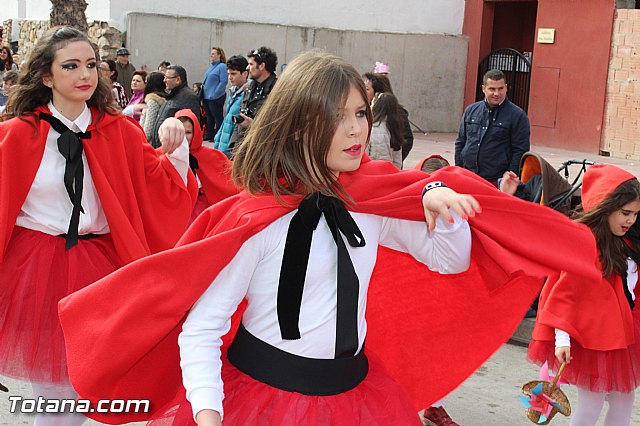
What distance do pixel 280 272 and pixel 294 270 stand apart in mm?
44

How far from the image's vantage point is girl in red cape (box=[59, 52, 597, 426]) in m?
2.62

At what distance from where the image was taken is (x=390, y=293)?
329 centimetres

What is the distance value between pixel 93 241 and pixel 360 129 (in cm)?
227

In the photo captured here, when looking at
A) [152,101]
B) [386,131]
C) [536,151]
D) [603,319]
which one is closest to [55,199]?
[603,319]

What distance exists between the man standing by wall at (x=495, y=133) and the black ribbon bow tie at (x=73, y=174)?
17.3 ft

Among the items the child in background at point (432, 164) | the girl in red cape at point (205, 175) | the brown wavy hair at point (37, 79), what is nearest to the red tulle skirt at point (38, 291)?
the brown wavy hair at point (37, 79)

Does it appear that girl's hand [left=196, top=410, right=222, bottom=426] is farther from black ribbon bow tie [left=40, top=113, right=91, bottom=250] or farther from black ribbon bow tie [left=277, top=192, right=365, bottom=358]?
black ribbon bow tie [left=40, top=113, right=91, bottom=250]

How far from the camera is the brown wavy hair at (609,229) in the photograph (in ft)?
15.5

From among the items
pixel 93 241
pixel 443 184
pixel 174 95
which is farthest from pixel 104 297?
pixel 174 95

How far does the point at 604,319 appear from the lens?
15.3ft

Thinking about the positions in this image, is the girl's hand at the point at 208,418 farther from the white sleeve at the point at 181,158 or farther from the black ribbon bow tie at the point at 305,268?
the white sleeve at the point at 181,158

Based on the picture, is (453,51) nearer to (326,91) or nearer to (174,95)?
(174,95)

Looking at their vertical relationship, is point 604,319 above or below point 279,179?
below

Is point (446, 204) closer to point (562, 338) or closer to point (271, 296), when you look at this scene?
point (271, 296)
